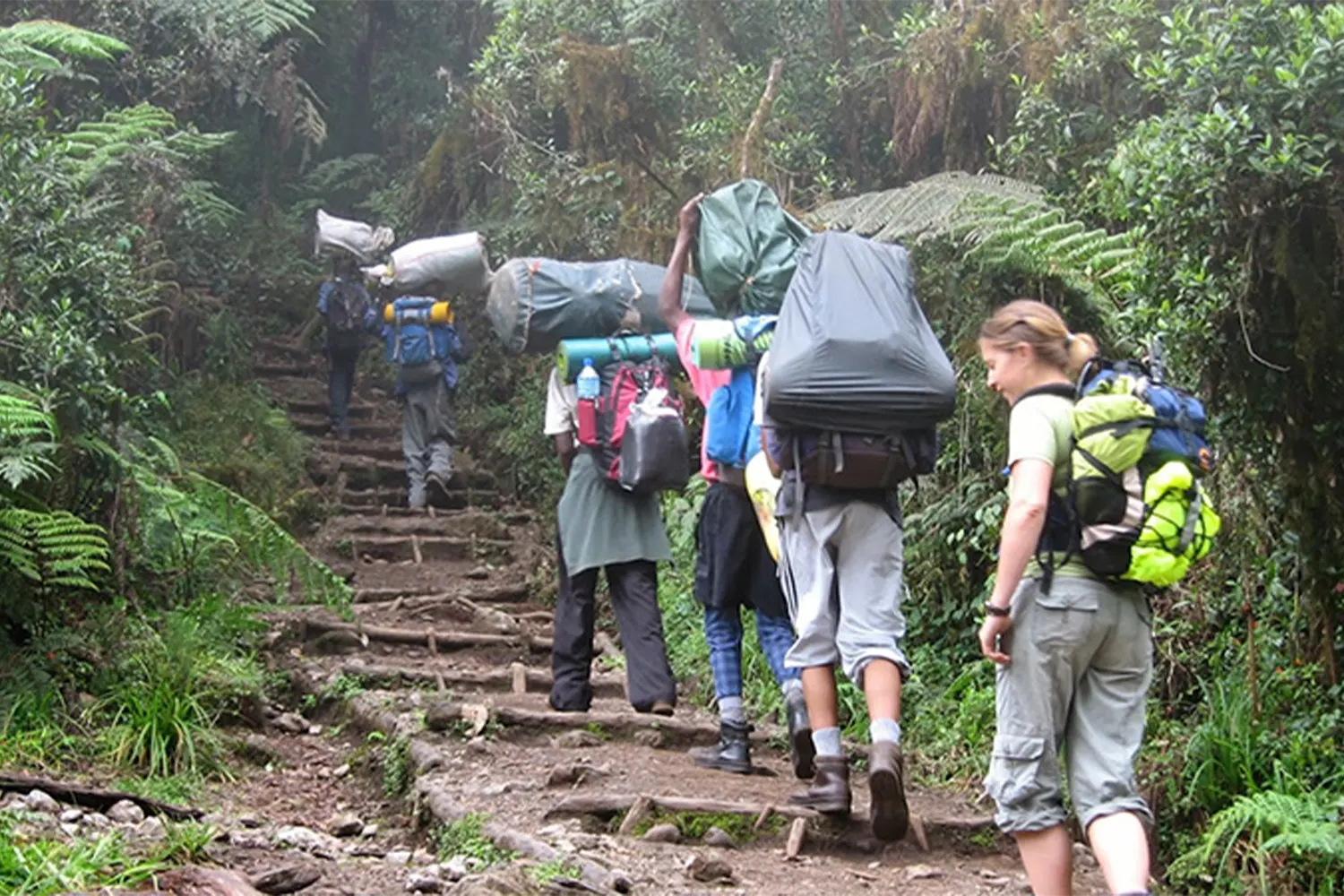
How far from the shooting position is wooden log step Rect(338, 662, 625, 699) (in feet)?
25.8

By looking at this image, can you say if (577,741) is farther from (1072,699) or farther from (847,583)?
(1072,699)

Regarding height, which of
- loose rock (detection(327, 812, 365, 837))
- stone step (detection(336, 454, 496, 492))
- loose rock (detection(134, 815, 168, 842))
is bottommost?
loose rock (detection(327, 812, 365, 837))

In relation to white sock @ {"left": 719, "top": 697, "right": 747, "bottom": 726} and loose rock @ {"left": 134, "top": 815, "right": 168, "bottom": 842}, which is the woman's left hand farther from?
loose rock @ {"left": 134, "top": 815, "right": 168, "bottom": 842}

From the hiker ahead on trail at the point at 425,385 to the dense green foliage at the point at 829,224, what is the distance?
2.19ft

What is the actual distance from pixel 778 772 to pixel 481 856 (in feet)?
6.13

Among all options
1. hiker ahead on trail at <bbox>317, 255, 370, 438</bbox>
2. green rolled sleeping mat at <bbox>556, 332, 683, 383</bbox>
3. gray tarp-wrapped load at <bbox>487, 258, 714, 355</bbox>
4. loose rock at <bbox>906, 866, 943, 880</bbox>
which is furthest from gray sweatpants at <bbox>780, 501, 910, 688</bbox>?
hiker ahead on trail at <bbox>317, 255, 370, 438</bbox>

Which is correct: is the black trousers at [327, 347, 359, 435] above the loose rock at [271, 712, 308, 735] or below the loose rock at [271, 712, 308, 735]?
above

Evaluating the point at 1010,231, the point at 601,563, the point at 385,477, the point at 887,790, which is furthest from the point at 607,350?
the point at 385,477

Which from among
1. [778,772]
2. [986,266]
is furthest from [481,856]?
[986,266]

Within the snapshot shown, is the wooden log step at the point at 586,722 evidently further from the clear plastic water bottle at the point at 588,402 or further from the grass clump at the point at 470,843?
the grass clump at the point at 470,843

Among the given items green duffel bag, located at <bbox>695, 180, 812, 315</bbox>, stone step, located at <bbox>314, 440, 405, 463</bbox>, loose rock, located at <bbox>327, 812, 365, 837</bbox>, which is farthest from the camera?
stone step, located at <bbox>314, 440, 405, 463</bbox>

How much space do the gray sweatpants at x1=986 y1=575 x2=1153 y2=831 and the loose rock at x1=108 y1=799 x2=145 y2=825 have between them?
8.74 feet

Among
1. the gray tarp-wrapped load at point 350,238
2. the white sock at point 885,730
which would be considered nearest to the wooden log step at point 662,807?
the white sock at point 885,730

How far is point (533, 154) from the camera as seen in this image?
43.9 feet
